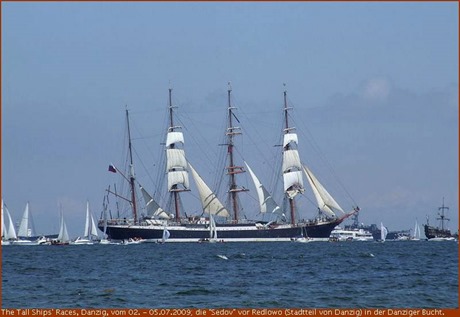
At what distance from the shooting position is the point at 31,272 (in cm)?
6494

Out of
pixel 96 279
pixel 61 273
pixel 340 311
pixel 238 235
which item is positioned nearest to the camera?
pixel 340 311

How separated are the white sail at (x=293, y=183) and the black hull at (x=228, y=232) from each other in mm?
5516

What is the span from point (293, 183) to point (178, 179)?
59.1ft

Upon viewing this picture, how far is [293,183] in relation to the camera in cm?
15350

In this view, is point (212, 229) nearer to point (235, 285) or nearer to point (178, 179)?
point (178, 179)

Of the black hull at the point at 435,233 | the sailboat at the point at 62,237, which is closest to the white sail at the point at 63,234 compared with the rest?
the sailboat at the point at 62,237

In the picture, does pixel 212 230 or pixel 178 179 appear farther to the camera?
pixel 178 179

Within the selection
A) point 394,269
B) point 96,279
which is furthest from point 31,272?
point 394,269

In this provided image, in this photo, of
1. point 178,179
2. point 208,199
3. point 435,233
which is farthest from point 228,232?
point 435,233

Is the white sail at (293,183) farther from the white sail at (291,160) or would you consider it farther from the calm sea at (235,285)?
the calm sea at (235,285)

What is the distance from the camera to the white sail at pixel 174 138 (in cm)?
15625

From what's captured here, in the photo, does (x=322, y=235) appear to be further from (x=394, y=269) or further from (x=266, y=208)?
(x=394, y=269)

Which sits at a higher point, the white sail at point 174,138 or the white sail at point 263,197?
the white sail at point 174,138

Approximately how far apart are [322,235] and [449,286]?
102 meters
